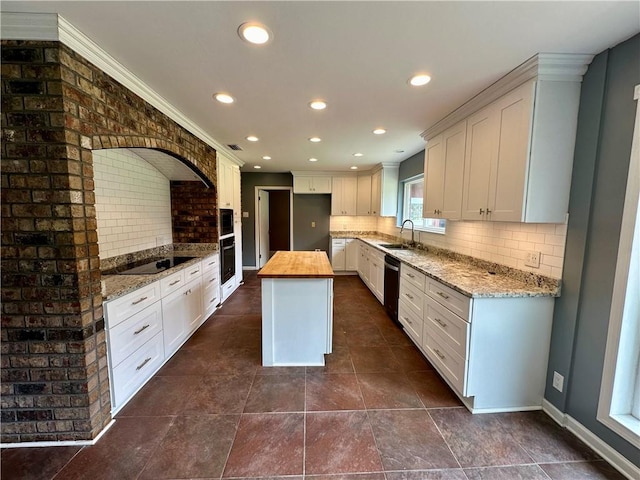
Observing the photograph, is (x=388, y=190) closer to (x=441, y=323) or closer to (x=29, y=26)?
(x=441, y=323)

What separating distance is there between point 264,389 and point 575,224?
252cm

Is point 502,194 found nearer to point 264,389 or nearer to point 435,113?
point 435,113

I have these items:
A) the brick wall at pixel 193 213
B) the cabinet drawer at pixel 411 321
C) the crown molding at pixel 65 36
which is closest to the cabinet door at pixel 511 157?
the cabinet drawer at pixel 411 321

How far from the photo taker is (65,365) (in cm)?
157

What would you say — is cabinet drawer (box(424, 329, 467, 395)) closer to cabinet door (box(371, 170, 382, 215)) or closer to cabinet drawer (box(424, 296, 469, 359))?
cabinet drawer (box(424, 296, 469, 359))

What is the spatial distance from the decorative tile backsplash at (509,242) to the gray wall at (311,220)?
9.91ft

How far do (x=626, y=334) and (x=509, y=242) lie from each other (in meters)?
0.94

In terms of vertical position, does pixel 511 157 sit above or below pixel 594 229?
above

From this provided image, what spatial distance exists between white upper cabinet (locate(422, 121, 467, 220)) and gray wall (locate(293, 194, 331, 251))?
11.1ft

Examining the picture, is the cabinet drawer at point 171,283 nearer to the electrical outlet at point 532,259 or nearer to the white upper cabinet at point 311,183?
the electrical outlet at point 532,259

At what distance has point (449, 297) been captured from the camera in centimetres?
208

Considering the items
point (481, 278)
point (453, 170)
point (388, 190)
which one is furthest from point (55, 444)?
point (388, 190)

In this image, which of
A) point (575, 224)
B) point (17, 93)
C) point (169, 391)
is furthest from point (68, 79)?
point (575, 224)

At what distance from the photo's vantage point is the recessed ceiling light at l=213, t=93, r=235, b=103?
218 cm
